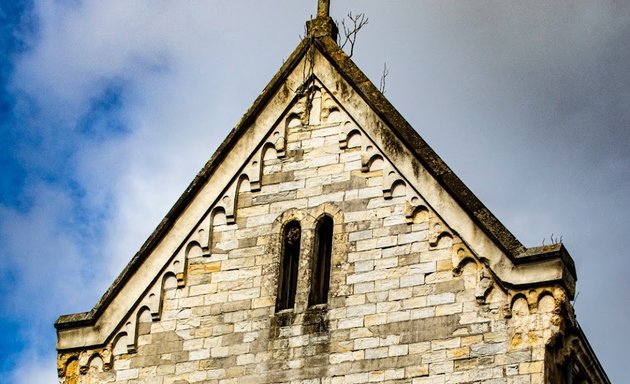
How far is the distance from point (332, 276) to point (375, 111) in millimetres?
2404

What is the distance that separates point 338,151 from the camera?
26.4m

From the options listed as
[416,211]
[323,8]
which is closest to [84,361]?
[416,211]

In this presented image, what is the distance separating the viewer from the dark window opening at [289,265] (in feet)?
84.4

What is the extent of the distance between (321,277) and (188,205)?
7.63ft

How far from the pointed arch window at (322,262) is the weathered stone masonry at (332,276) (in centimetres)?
9

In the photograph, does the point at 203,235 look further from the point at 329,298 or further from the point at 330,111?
the point at 330,111

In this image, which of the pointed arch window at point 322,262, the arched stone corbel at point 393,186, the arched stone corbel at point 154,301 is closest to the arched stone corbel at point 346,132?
the arched stone corbel at point 393,186

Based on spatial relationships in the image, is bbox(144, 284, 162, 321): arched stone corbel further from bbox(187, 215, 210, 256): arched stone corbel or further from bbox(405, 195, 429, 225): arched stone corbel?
bbox(405, 195, 429, 225): arched stone corbel

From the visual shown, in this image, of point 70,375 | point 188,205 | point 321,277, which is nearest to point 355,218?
point 321,277

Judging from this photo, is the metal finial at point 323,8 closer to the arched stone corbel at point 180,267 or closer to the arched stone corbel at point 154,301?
the arched stone corbel at point 180,267

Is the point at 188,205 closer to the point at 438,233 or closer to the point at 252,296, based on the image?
the point at 252,296

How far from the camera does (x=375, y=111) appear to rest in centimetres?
2628

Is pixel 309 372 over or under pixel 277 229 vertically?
under

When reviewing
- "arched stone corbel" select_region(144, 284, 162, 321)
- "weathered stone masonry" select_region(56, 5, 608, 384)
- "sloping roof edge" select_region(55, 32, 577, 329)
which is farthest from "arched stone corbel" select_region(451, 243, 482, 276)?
"arched stone corbel" select_region(144, 284, 162, 321)
